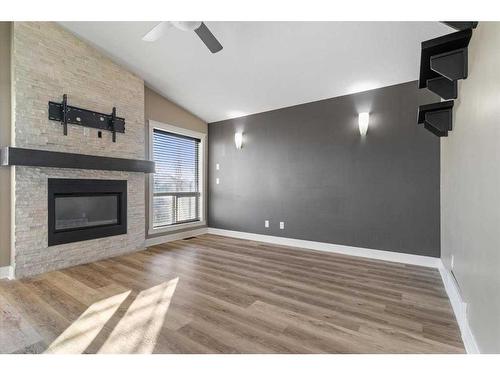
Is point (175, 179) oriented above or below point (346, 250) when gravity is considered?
above

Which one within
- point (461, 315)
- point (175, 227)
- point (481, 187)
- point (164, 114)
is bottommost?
point (461, 315)

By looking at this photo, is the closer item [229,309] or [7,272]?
[229,309]

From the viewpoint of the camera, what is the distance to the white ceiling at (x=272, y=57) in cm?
258

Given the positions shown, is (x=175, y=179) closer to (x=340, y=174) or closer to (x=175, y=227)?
(x=175, y=227)

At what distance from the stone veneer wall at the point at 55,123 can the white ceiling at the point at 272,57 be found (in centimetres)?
30

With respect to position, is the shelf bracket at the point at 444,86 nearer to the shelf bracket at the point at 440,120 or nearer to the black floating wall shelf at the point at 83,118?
the shelf bracket at the point at 440,120

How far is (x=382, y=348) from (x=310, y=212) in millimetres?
2650

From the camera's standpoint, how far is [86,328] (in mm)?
1733

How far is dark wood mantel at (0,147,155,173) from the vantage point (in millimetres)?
2633

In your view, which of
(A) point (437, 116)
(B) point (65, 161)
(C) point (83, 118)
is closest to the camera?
(A) point (437, 116)

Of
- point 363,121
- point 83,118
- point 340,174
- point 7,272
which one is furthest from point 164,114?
point 363,121

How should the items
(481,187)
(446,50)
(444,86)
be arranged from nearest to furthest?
1. (481,187)
2. (446,50)
3. (444,86)

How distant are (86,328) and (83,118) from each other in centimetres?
279

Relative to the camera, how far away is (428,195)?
317cm
